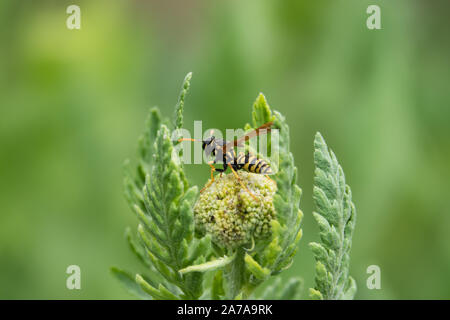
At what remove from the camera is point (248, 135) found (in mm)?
1797

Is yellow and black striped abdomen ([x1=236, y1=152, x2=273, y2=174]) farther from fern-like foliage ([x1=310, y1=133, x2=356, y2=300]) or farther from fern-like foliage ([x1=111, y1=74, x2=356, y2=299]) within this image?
fern-like foliage ([x1=310, y1=133, x2=356, y2=300])

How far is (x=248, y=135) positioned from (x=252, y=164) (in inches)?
4.5

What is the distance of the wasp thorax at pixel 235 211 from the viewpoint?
1.73 metres

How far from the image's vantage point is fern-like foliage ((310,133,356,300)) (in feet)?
5.35

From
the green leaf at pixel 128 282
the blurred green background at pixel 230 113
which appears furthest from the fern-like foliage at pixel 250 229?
the blurred green background at pixel 230 113

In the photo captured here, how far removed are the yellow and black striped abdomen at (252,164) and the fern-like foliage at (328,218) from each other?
24 centimetres

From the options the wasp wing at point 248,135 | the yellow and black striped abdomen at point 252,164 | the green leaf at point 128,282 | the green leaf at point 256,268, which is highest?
the wasp wing at point 248,135

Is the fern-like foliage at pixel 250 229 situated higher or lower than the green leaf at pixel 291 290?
higher

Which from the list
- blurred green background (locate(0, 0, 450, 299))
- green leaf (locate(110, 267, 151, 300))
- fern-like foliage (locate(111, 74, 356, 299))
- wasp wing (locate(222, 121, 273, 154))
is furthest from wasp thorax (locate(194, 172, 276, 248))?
blurred green background (locate(0, 0, 450, 299))

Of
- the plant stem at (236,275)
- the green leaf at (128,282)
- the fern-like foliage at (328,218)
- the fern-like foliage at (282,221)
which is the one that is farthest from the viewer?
the green leaf at (128,282)

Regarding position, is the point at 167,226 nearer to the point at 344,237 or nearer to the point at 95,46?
the point at 344,237

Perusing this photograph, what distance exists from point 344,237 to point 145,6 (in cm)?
546

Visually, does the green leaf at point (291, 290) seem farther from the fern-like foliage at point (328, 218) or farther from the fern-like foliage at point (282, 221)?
the fern-like foliage at point (328, 218)

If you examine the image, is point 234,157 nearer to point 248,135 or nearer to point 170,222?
point 248,135
